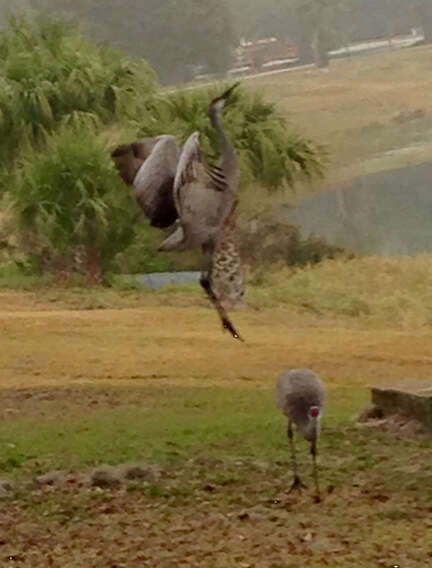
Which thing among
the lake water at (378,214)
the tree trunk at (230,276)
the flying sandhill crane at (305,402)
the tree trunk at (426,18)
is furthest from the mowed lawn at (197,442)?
the tree trunk at (426,18)

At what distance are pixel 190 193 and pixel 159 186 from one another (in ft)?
0.49

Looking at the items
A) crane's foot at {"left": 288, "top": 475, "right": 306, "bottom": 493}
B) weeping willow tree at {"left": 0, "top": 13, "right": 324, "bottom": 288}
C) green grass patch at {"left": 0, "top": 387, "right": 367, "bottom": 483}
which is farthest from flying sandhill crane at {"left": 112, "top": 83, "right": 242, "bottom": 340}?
weeping willow tree at {"left": 0, "top": 13, "right": 324, "bottom": 288}

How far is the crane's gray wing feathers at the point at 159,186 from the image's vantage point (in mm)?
3441

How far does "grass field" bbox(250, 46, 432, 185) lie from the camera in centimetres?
817

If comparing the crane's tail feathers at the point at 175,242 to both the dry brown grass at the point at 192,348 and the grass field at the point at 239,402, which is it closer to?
the grass field at the point at 239,402

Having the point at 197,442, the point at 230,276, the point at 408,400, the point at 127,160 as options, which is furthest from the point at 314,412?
the point at 230,276

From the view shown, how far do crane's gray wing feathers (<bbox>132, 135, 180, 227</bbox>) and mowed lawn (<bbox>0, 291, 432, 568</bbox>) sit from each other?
81 cm

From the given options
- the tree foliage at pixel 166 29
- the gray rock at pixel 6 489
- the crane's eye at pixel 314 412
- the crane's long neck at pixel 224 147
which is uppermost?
the crane's long neck at pixel 224 147

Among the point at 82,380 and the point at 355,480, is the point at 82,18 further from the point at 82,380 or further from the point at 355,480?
the point at 355,480

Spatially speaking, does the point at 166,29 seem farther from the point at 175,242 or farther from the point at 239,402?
the point at 175,242

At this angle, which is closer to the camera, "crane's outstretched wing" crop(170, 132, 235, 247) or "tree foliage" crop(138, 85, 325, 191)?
"crane's outstretched wing" crop(170, 132, 235, 247)

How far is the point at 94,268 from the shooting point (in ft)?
25.2

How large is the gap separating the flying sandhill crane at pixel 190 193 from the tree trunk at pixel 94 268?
3.96 metres

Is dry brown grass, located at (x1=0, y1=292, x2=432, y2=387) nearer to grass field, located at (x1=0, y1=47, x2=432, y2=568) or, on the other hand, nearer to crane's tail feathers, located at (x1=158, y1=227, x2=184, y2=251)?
grass field, located at (x1=0, y1=47, x2=432, y2=568)
